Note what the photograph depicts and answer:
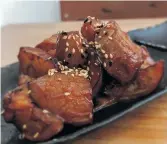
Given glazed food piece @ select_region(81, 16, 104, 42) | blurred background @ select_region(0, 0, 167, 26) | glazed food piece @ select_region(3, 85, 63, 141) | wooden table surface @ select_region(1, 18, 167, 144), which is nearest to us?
glazed food piece @ select_region(3, 85, 63, 141)

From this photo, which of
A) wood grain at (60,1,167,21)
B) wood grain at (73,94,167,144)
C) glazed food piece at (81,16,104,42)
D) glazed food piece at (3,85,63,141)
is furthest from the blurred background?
glazed food piece at (3,85,63,141)

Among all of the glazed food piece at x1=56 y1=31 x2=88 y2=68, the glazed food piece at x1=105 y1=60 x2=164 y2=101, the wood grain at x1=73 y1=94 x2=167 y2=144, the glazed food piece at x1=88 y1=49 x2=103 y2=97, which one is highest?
the glazed food piece at x1=56 y1=31 x2=88 y2=68

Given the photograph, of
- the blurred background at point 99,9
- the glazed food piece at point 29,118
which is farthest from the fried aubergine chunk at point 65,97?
the blurred background at point 99,9

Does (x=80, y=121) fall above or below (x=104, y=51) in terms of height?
below

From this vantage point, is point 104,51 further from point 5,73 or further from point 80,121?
point 5,73

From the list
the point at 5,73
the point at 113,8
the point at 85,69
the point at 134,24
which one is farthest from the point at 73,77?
the point at 113,8

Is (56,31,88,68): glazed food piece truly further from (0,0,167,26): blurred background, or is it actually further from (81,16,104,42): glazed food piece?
(0,0,167,26): blurred background
